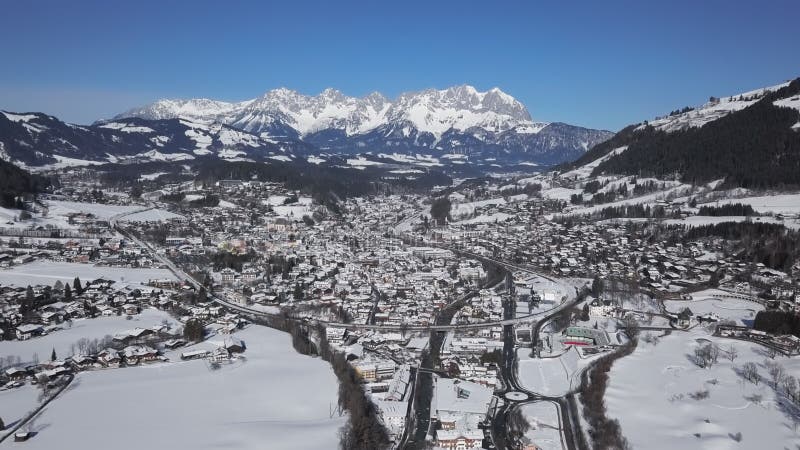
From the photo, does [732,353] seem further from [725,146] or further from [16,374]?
[725,146]

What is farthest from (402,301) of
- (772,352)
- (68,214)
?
(68,214)

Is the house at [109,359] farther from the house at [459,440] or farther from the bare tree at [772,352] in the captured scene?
the bare tree at [772,352]

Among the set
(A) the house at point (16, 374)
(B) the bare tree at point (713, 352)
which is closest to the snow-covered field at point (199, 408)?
(A) the house at point (16, 374)

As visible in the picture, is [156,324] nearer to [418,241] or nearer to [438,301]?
[438,301]

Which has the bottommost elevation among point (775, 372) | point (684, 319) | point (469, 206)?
point (775, 372)

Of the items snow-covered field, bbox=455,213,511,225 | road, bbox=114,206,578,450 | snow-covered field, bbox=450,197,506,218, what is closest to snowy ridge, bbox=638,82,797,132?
snow-covered field, bbox=450,197,506,218
